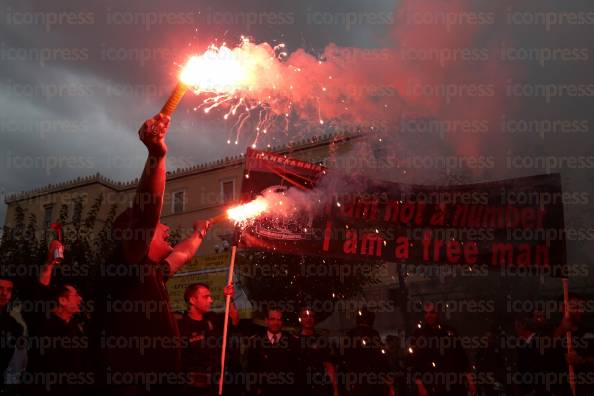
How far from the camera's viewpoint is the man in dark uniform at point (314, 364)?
773cm

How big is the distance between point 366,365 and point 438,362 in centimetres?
113

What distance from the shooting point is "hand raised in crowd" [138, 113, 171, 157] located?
6.67 ft

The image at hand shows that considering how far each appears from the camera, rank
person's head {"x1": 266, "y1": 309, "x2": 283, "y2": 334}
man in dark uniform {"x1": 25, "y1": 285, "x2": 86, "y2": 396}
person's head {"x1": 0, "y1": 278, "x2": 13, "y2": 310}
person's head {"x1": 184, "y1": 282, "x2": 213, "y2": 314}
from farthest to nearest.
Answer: person's head {"x1": 266, "y1": 309, "x2": 283, "y2": 334} < person's head {"x1": 184, "y1": 282, "x2": 213, "y2": 314} < person's head {"x1": 0, "y1": 278, "x2": 13, "y2": 310} < man in dark uniform {"x1": 25, "y1": 285, "x2": 86, "y2": 396}

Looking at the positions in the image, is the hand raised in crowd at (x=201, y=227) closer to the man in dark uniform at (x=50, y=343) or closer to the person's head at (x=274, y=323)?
the man in dark uniform at (x=50, y=343)

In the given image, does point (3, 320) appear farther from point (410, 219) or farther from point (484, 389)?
point (484, 389)

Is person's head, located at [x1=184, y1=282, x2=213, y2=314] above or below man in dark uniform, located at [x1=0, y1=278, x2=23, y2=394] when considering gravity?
above

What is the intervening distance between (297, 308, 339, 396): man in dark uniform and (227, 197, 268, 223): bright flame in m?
2.31

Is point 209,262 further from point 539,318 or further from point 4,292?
point 4,292

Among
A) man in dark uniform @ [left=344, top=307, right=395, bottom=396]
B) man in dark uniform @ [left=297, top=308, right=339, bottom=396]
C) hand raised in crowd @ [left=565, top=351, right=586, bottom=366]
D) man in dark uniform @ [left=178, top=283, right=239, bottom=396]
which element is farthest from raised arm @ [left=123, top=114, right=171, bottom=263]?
man in dark uniform @ [left=344, top=307, right=395, bottom=396]

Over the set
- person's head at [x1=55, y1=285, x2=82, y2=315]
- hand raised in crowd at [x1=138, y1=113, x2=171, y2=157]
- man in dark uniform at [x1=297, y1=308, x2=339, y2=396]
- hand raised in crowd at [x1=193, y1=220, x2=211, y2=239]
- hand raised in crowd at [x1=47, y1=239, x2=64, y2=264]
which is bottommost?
man in dark uniform at [x1=297, y1=308, x2=339, y2=396]

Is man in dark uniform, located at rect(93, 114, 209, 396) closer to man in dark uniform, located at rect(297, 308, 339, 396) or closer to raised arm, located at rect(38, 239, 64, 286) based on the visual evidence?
raised arm, located at rect(38, 239, 64, 286)

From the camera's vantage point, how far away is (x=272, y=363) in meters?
7.46

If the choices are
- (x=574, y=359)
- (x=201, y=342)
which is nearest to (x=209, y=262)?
(x=201, y=342)

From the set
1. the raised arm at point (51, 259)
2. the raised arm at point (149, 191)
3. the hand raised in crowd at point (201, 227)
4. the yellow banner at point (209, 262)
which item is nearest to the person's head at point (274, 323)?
the hand raised in crowd at point (201, 227)
